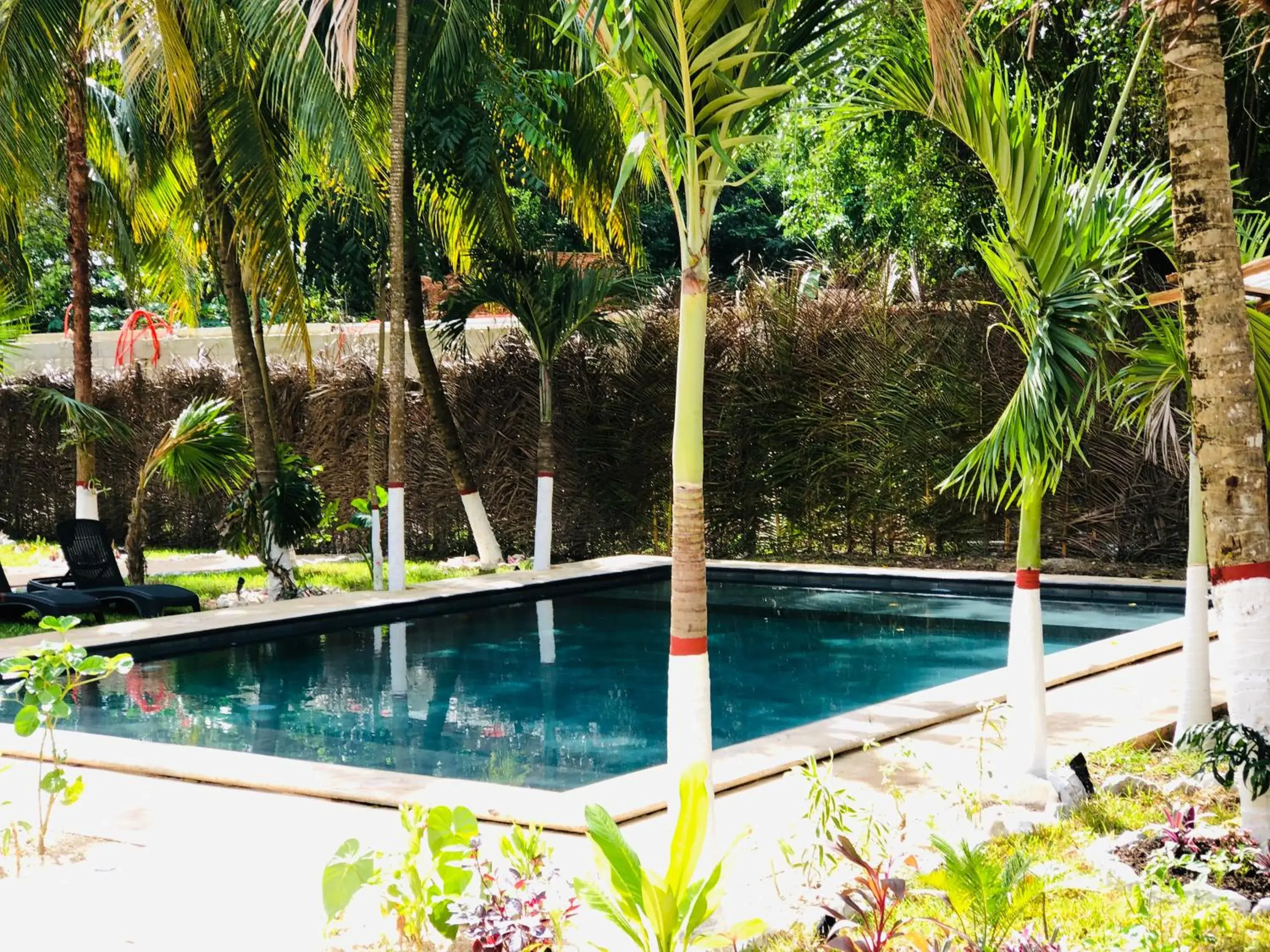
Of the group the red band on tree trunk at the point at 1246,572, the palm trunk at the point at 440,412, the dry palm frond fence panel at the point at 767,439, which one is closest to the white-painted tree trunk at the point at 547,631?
the palm trunk at the point at 440,412

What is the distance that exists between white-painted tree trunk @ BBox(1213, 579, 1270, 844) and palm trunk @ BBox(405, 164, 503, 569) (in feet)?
31.4

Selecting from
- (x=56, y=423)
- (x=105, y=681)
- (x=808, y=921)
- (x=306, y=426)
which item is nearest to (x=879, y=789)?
(x=808, y=921)

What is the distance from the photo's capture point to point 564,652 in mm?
9414

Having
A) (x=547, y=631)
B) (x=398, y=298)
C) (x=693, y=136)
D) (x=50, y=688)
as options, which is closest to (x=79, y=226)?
(x=398, y=298)

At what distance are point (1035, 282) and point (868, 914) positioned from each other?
2516 mm

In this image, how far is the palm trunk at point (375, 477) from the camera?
1083cm

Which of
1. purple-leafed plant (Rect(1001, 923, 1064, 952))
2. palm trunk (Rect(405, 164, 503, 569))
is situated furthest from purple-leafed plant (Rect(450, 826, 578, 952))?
palm trunk (Rect(405, 164, 503, 569))

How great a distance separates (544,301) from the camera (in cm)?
1198

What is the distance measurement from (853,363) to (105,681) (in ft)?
24.5

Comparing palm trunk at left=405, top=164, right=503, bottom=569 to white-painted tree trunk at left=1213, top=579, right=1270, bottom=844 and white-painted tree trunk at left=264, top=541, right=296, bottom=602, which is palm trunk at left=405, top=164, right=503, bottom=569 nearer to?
white-painted tree trunk at left=264, top=541, right=296, bottom=602

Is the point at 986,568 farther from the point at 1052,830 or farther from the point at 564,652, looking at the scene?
the point at 1052,830

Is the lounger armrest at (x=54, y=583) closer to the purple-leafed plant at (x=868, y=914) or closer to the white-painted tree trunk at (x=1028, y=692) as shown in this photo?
the white-painted tree trunk at (x=1028, y=692)

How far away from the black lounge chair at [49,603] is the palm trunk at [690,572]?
7.11 m

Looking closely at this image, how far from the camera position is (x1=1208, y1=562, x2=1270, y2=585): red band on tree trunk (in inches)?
146
